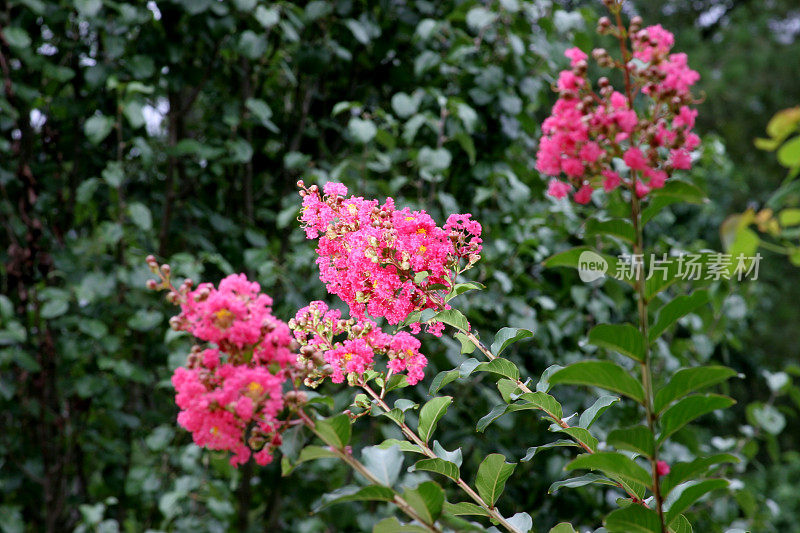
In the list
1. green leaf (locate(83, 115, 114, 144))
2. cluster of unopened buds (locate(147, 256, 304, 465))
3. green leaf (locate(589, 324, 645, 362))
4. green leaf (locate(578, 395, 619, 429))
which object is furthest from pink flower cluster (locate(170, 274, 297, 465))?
green leaf (locate(83, 115, 114, 144))

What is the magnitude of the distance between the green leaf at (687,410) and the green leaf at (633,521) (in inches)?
2.3

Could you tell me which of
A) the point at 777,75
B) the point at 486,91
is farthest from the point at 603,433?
the point at 777,75

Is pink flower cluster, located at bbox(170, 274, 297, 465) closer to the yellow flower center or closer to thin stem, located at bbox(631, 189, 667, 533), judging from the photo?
the yellow flower center

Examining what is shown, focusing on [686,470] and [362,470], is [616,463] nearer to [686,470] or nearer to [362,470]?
[686,470]

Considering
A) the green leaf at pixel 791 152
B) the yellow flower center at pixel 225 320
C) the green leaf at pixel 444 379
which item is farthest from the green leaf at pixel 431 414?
the green leaf at pixel 791 152

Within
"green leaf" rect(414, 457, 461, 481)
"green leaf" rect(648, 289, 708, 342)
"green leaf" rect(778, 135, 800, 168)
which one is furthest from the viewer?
"green leaf" rect(414, 457, 461, 481)

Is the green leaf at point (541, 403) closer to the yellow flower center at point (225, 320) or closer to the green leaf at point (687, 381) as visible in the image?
the green leaf at point (687, 381)

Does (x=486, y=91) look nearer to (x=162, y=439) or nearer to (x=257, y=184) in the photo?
(x=257, y=184)

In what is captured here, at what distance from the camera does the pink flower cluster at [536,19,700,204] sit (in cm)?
51

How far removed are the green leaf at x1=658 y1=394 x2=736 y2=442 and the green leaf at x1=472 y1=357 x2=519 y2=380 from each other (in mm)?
180

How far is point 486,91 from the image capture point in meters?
1.61

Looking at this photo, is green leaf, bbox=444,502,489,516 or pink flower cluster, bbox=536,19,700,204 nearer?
pink flower cluster, bbox=536,19,700,204

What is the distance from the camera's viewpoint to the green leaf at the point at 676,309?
0.52 meters

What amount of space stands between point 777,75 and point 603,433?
17.3 ft
